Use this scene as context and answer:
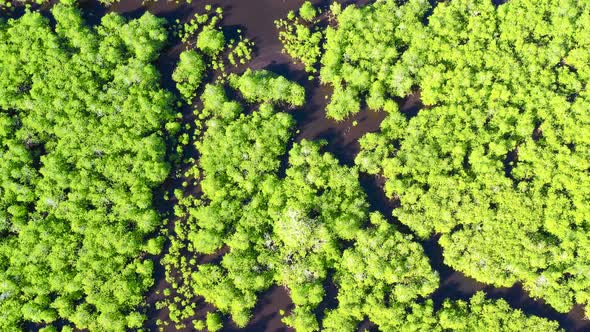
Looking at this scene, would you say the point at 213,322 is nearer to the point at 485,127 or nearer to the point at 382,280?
the point at 382,280

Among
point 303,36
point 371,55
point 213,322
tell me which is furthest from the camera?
point 303,36

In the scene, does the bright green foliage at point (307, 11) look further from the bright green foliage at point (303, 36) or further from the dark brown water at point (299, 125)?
the dark brown water at point (299, 125)

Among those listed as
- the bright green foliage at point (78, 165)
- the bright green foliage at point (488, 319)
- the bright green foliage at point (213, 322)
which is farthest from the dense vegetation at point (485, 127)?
the bright green foliage at point (78, 165)

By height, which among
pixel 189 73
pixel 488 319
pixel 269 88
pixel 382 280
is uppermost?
pixel 189 73

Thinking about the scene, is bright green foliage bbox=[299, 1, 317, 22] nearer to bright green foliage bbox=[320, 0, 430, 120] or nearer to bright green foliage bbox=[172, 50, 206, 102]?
bright green foliage bbox=[320, 0, 430, 120]

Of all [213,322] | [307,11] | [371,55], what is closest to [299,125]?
[371,55]
